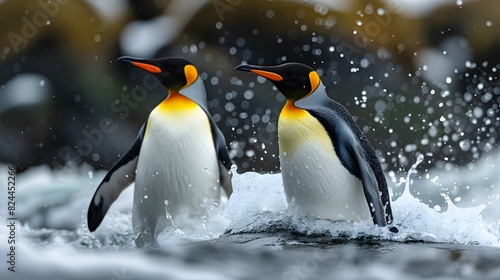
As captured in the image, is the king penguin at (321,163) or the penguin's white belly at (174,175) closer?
the king penguin at (321,163)

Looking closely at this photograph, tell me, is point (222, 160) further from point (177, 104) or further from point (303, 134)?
point (303, 134)

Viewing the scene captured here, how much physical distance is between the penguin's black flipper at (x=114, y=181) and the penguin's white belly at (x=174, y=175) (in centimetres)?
10

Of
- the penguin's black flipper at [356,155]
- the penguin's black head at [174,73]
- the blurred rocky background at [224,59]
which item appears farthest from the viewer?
the blurred rocky background at [224,59]

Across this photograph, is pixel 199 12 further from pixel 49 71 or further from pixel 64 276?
pixel 64 276

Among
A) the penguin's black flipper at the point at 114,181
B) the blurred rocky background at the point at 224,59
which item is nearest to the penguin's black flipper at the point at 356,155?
the penguin's black flipper at the point at 114,181

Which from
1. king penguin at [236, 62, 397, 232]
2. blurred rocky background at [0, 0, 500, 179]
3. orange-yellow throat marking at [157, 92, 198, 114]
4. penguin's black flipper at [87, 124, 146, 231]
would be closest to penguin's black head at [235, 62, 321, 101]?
king penguin at [236, 62, 397, 232]

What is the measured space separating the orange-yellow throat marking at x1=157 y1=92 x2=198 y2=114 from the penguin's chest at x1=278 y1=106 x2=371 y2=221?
1.23 feet

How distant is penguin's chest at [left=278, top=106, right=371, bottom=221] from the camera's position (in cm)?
172

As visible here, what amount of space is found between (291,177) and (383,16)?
2.55 meters

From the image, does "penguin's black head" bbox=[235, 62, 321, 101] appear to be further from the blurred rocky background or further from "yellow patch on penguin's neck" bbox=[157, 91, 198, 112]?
the blurred rocky background

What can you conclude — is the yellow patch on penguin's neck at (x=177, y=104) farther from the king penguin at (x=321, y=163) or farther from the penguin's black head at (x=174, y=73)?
the king penguin at (x=321, y=163)

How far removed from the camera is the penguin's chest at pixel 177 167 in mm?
1908

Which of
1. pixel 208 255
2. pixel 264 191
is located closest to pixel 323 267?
pixel 208 255

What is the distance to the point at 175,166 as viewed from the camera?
1920 mm
